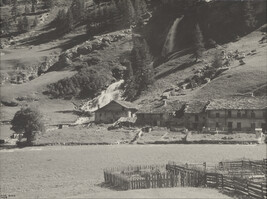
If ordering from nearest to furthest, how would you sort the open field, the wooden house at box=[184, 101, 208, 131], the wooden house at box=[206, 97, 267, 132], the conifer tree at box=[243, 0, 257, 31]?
the open field, the wooden house at box=[206, 97, 267, 132], the wooden house at box=[184, 101, 208, 131], the conifer tree at box=[243, 0, 257, 31]

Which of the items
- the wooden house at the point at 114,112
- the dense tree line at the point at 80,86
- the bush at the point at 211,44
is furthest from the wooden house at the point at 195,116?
the dense tree line at the point at 80,86

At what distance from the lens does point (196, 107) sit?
305ft

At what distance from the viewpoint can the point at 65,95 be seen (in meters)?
142

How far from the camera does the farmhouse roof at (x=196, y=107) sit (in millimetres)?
91738

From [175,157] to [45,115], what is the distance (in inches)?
2632

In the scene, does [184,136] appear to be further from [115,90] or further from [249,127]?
[115,90]

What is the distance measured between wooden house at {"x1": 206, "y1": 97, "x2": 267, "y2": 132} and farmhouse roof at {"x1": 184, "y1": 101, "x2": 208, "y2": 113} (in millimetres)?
2557

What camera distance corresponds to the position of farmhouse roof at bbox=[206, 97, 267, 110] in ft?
277

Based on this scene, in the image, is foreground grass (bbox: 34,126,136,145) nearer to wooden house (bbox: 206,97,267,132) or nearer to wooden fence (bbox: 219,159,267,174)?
wooden house (bbox: 206,97,267,132)

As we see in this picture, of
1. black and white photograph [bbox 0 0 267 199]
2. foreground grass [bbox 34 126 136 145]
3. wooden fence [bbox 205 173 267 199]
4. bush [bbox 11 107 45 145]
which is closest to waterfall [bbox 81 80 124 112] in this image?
black and white photograph [bbox 0 0 267 199]

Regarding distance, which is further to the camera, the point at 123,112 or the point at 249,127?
the point at 123,112

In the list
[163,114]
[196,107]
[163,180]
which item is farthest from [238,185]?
[163,114]

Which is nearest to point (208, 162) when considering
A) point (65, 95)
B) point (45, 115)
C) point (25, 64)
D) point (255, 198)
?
point (255, 198)

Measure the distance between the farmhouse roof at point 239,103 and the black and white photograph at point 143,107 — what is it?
0.89 feet
